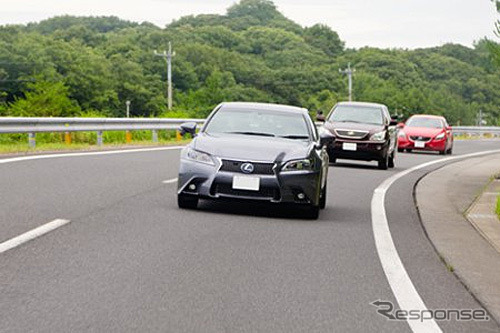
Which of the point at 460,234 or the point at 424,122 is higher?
the point at 460,234

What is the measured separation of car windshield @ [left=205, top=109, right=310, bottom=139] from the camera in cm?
1131

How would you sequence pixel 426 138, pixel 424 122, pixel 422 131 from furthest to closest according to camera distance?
pixel 424 122 → pixel 422 131 → pixel 426 138

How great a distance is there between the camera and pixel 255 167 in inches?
402

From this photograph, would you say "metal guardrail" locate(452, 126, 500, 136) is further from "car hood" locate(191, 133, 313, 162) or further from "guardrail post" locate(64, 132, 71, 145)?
"car hood" locate(191, 133, 313, 162)

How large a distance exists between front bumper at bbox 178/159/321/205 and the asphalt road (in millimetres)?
265

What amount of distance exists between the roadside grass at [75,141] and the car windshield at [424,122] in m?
8.49

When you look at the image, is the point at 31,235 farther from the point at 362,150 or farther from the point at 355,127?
the point at 355,127

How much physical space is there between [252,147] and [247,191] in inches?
22.4

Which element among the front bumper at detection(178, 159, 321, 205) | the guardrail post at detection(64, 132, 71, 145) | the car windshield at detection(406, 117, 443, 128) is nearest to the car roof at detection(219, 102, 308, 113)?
the front bumper at detection(178, 159, 321, 205)

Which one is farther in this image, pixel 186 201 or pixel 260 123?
pixel 260 123

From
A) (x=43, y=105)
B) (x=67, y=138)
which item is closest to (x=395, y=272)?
(x=67, y=138)

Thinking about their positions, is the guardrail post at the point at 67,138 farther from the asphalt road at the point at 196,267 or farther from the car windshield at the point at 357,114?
the asphalt road at the point at 196,267

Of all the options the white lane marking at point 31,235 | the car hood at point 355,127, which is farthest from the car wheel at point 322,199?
the car hood at point 355,127

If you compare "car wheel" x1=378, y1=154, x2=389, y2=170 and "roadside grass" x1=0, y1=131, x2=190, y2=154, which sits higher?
"car wheel" x1=378, y1=154, x2=389, y2=170
